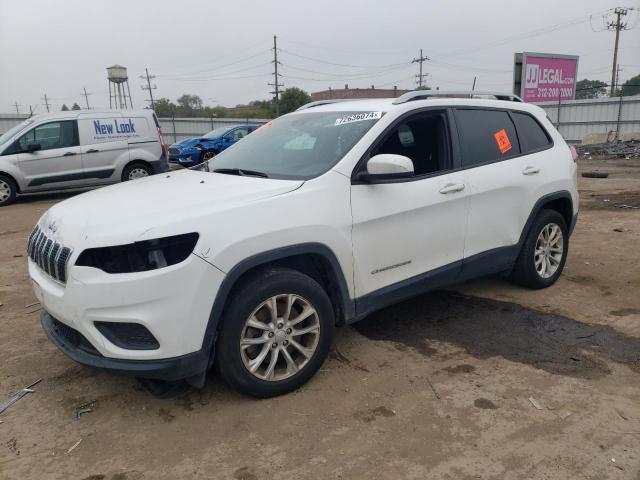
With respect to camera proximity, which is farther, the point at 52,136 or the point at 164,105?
the point at 164,105

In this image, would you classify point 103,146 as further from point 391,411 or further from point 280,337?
point 391,411

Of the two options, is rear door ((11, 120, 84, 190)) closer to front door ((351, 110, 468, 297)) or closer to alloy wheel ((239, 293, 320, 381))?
front door ((351, 110, 468, 297))

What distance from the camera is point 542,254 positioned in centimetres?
477

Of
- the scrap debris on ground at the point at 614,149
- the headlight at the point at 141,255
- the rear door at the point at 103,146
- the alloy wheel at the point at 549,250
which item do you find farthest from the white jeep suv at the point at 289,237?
the scrap debris on ground at the point at 614,149

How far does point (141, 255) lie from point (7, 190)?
1018 cm

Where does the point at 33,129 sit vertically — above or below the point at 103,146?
above

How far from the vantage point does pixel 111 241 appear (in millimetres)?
2600

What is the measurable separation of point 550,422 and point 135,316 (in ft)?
7.41

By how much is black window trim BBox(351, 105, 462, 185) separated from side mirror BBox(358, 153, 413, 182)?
0.03 m

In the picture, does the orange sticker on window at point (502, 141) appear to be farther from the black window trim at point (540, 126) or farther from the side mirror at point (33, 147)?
the side mirror at point (33, 147)

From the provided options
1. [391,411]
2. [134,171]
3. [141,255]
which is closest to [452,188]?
[391,411]

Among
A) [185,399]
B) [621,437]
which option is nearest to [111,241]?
[185,399]

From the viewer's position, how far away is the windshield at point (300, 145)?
3.43 metres

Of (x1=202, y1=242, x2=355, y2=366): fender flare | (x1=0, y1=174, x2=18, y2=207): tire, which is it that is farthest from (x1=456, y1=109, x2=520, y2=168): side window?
(x1=0, y1=174, x2=18, y2=207): tire
